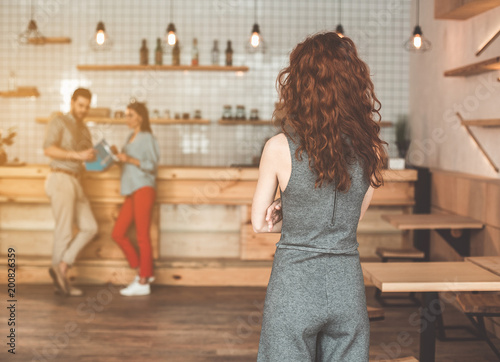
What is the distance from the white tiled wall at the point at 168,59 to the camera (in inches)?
257

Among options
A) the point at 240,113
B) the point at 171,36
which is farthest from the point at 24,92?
the point at 240,113

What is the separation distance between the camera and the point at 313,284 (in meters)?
1.44

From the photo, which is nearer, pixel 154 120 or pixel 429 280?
pixel 429 280

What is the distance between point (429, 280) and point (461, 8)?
7.92ft

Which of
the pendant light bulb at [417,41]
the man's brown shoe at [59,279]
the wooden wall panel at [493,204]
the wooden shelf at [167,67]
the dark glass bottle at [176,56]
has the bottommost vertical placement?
the man's brown shoe at [59,279]

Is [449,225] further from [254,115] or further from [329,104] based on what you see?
[254,115]

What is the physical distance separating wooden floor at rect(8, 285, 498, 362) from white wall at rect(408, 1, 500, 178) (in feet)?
4.30

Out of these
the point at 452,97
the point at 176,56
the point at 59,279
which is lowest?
the point at 59,279

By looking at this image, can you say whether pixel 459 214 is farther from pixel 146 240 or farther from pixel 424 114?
pixel 146 240

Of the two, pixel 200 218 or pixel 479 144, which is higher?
pixel 479 144

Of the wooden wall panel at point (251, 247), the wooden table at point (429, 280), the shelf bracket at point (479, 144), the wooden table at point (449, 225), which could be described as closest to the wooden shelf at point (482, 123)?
the shelf bracket at point (479, 144)

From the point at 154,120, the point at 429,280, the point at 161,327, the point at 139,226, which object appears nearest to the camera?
the point at 429,280

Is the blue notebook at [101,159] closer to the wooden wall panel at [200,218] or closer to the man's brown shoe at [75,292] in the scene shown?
the wooden wall panel at [200,218]

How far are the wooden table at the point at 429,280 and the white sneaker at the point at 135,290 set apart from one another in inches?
104
